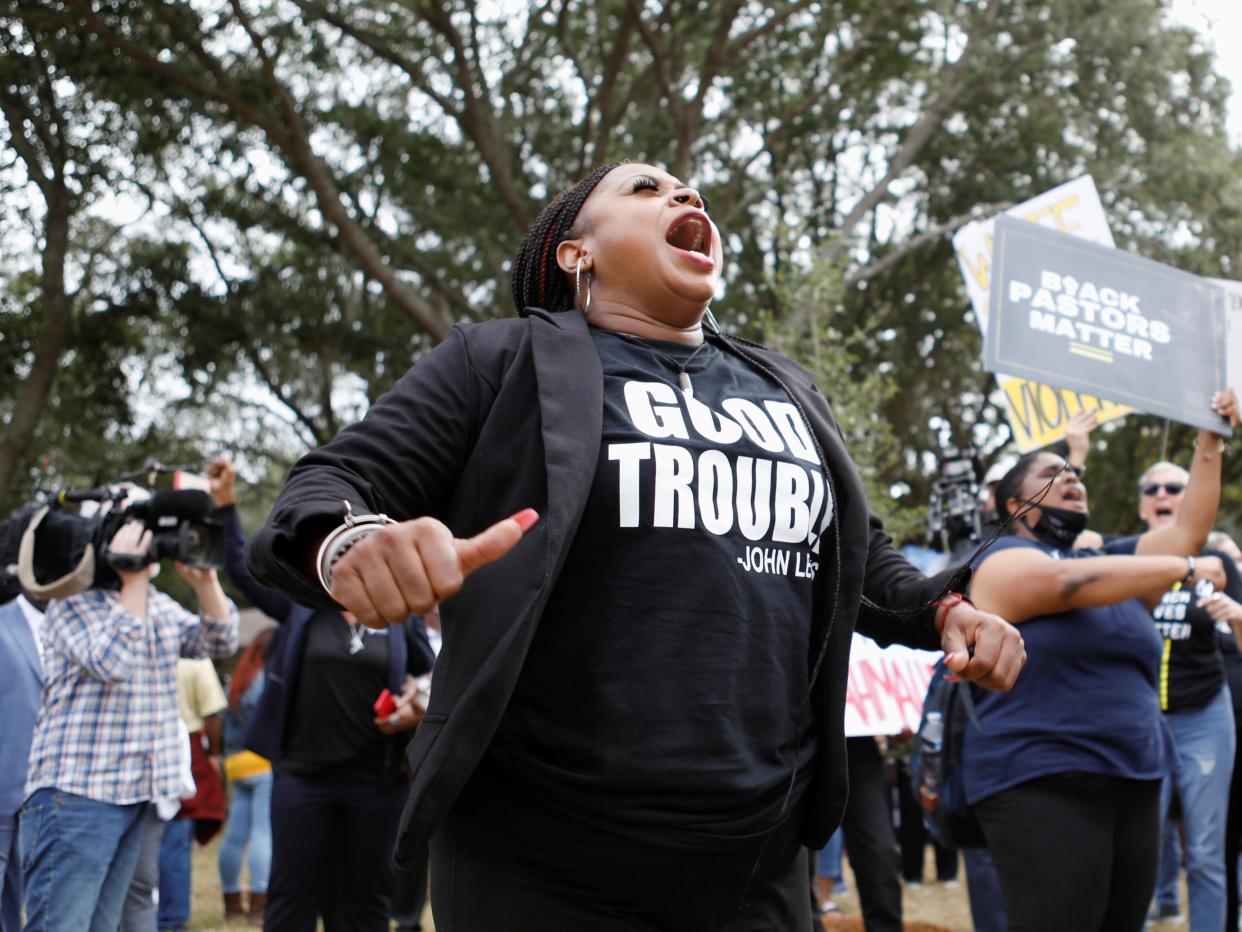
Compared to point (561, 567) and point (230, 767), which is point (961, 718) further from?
point (230, 767)

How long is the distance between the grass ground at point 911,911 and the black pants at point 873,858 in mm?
1658

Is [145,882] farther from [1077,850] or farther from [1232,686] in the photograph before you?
[1232,686]

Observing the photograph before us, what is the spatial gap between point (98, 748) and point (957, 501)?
13.7 ft

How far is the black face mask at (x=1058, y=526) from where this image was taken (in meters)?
4.41

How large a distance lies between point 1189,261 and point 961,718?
12077 millimetres

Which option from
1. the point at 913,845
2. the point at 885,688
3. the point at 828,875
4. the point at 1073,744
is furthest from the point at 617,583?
the point at 913,845

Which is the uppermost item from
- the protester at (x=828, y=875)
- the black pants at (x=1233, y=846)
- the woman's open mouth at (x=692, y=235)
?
the woman's open mouth at (x=692, y=235)

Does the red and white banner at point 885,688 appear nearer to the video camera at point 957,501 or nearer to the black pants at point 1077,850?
the video camera at point 957,501

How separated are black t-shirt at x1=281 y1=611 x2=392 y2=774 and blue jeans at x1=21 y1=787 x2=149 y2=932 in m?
0.81

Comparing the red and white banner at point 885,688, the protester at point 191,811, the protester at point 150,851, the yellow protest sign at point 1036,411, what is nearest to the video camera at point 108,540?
the protester at point 150,851

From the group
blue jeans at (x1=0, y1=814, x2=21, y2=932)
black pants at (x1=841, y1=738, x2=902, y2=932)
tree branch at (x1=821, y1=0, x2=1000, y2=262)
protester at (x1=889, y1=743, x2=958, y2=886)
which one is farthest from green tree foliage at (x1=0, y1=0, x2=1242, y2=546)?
blue jeans at (x1=0, y1=814, x2=21, y2=932)

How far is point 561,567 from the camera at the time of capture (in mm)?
2014

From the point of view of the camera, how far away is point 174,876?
305 inches

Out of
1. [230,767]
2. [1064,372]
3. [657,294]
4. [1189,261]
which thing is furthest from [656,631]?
[1189,261]
